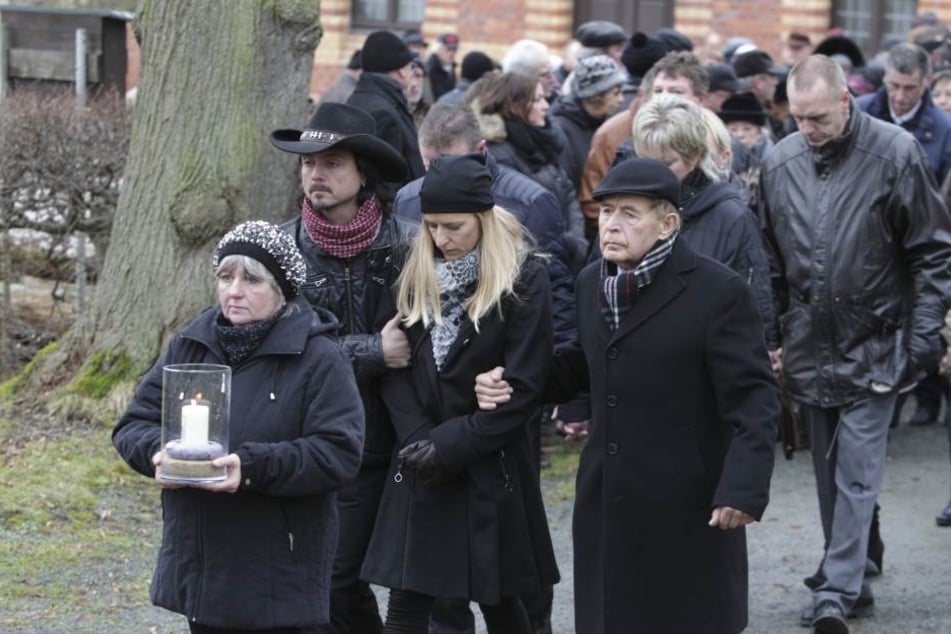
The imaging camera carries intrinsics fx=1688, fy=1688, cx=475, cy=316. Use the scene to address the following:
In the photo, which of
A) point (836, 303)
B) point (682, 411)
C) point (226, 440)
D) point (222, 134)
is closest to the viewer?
point (226, 440)

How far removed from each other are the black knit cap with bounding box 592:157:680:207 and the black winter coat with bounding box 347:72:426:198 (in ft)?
Answer: 11.1

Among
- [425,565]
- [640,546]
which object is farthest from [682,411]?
[425,565]

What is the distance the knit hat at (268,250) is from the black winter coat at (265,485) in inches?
4.6

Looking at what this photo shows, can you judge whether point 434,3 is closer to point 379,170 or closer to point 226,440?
point 379,170

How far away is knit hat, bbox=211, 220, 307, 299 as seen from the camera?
466 centimetres

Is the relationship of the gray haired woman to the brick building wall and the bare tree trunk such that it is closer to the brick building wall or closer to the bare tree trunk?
the bare tree trunk

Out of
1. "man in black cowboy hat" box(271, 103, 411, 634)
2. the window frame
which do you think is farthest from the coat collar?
the window frame

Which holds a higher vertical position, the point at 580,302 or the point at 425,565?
the point at 580,302

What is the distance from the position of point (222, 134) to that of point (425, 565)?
3.91 meters

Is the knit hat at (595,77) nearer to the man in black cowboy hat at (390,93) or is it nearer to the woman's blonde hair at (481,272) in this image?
the man in black cowboy hat at (390,93)

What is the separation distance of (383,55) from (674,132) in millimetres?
3685

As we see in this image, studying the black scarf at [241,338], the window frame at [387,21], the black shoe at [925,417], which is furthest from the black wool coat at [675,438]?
the window frame at [387,21]

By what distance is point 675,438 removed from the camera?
16.6 ft

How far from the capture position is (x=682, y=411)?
16.5ft
